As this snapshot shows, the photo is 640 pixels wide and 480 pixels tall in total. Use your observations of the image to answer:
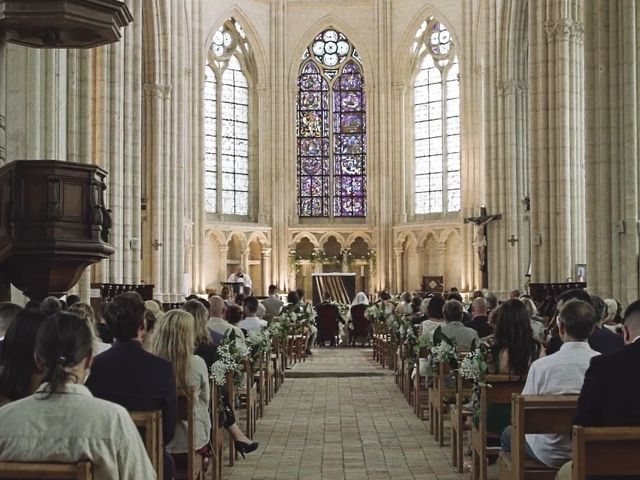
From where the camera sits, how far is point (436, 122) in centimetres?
3609

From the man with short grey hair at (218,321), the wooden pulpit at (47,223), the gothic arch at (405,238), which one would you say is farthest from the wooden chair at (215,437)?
the gothic arch at (405,238)

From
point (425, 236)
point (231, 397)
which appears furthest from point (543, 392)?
point (425, 236)

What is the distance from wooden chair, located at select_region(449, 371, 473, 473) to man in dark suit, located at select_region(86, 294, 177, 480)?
13.1 feet

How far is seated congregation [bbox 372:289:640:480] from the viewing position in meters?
4.27

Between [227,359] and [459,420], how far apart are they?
2.25 m

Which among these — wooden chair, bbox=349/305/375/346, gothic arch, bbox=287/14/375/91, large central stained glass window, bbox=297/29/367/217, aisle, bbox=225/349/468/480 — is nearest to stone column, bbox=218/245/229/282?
large central stained glass window, bbox=297/29/367/217

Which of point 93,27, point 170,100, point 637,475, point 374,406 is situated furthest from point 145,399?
point 170,100

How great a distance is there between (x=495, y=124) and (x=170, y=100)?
9.71 metres

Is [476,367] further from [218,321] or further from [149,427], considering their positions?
[218,321]

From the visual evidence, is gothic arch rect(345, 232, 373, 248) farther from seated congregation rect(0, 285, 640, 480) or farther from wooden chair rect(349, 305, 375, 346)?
seated congregation rect(0, 285, 640, 480)

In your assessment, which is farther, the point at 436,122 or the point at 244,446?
the point at 436,122

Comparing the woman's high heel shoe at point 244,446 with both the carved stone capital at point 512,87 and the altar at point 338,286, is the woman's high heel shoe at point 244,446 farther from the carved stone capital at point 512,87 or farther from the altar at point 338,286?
the carved stone capital at point 512,87

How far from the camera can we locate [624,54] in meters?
17.7

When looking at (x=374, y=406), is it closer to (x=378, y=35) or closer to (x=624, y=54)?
(x=624, y=54)
